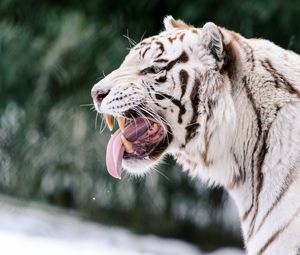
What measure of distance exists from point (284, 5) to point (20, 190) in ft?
9.32

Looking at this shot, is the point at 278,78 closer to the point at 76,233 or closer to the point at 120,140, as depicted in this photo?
the point at 120,140

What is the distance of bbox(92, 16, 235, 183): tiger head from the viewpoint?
2.99m

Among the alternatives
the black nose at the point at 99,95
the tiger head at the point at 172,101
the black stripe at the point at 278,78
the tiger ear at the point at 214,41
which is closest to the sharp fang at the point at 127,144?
the tiger head at the point at 172,101

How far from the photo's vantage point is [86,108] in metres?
7.23

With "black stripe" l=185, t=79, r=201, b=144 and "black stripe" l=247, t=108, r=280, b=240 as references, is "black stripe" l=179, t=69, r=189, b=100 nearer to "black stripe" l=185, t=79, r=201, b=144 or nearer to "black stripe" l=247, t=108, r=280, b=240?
"black stripe" l=185, t=79, r=201, b=144

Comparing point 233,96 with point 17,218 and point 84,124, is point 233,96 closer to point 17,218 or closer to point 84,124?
point 84,124

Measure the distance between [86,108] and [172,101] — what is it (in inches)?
163

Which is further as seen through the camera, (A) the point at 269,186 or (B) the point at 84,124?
(B) the point at 84,124

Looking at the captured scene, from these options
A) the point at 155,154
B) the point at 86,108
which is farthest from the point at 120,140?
the point at 86,108

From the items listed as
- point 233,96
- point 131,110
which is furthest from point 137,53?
point 233,96

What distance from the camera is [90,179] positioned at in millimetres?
7566

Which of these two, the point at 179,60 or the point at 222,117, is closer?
the point at 222,117

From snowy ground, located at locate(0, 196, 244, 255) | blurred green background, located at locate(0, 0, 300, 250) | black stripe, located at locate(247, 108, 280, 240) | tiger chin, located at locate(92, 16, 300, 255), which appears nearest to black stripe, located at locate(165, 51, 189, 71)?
tiger chin, located at locate(92, 16, 300, 255)

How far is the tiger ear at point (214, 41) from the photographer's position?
298cm
